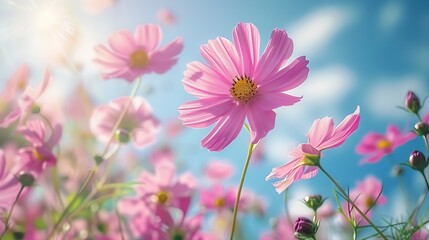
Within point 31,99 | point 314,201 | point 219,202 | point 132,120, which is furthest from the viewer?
point 219,202

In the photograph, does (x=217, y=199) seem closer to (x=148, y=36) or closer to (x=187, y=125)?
(x=148, y=36)

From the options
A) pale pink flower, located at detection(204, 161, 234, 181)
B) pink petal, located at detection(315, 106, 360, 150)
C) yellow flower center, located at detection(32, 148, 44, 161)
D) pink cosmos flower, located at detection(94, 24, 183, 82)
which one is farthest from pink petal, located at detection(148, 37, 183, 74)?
pale pink flower, located at detection(204, 161, 234, 181)

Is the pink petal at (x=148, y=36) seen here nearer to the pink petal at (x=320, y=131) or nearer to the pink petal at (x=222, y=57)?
the pink petal at (x=222, y=57)

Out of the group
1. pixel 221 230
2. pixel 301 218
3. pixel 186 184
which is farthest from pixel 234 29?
pixel 221 230

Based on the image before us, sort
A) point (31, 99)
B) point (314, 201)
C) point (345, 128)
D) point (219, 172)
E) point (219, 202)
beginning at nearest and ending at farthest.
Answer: point (345, 128) → point (314, 201) → point (31, 99) → point (219, 202) → point (219, 172)

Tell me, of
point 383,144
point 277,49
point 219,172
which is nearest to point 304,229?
point 277,49

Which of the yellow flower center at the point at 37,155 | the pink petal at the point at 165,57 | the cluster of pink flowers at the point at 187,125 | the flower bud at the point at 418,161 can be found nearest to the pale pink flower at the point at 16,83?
the cluster of pink flowers at the point at 187,125
